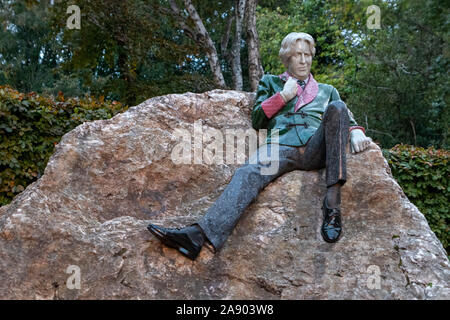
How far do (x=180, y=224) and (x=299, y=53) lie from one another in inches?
74.4

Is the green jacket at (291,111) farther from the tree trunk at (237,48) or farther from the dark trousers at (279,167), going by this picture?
the tree trunk at (237,48)

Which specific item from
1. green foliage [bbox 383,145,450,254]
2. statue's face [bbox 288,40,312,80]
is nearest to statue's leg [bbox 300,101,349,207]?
statue's face [bbox 288,40,312,80]

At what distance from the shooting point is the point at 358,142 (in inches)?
152

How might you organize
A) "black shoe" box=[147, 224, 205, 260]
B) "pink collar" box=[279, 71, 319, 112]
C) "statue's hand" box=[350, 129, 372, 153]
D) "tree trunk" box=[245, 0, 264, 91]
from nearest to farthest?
"black shoe" box=[147, 224, 205, 260] < "statue's hand" box=[350, 129, 372, 153] < "pink collar" box=[279, 71, 319, 112] < "tree trunk" box=[245, 0, 264, 91]

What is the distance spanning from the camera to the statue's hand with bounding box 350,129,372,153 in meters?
3.85

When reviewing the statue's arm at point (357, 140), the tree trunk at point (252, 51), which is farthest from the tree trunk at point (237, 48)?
the statue's arm at point (357, 140)

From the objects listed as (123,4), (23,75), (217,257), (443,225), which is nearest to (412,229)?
(217,257)

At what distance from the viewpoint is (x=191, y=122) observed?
4.45m

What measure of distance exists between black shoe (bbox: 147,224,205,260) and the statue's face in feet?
6.10

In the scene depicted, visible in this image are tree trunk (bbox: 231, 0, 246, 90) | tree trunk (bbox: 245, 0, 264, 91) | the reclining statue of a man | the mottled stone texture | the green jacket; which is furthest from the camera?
tree trunk (bbox: 231, 0, 246, 90)

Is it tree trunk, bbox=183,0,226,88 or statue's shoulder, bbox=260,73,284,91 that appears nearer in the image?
statue's shoulder, bbox=260,73,284,91

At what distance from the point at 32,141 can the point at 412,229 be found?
411cm

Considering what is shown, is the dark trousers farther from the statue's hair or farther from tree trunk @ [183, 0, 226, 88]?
tree trunk @ [183, 0, 226, 88]

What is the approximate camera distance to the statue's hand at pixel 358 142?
3.85 m
